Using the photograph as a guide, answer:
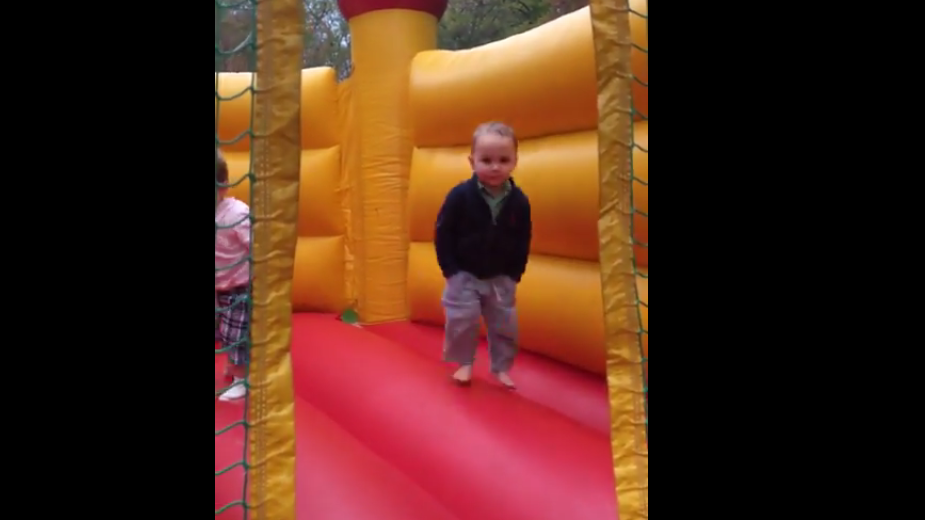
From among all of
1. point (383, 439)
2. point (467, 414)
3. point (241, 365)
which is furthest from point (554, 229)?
point (241, 365)

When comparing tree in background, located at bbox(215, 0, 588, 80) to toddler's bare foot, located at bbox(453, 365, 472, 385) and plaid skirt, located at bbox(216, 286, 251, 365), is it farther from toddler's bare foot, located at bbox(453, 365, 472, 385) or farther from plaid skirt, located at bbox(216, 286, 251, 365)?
toddler's bare foot, located at bbox(453, 365, 472, 385)

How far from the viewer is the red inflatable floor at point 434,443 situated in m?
1.21

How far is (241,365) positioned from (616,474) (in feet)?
3.35

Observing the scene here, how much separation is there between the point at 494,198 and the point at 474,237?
12cm

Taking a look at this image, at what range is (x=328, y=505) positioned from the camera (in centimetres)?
118

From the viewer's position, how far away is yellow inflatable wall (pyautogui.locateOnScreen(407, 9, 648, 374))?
176cm

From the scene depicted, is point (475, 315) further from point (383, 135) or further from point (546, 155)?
point (383, 135)

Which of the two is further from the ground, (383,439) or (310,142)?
(310,142)

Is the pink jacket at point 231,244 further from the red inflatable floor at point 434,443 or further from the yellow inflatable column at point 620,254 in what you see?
the yellow inflatable column at point 620,254

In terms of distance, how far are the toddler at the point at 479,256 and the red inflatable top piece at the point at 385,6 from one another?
0.92 metres

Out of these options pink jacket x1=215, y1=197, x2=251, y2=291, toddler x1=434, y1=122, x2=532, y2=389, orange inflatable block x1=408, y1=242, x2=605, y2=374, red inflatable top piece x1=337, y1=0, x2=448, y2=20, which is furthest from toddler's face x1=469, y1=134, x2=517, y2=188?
red inflatable top piece x1=337, y1=0, x2=448, y2=20

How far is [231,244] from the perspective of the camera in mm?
1713

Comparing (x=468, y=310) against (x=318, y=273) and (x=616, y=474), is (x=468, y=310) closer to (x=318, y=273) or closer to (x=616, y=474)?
(x=616, y=474)

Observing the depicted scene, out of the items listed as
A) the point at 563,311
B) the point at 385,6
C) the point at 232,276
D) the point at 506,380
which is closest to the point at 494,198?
the point at 563,311
